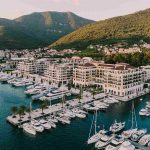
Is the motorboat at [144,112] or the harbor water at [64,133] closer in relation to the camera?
the harbor water at [64,133]

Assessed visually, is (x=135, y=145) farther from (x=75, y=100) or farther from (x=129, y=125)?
(x=75, y=100)

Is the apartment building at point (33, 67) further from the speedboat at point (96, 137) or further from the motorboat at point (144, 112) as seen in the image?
the speedboat at point (96, 137)

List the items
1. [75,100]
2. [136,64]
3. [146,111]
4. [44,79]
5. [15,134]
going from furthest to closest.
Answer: [136,64], [44,79], [75,100], [146,111], [15,134]

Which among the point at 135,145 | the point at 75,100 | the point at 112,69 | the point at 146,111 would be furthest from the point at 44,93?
the point at 135,145

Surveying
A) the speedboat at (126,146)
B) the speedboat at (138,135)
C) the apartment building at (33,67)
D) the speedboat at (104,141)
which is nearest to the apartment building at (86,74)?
the apartment building at (33,67)

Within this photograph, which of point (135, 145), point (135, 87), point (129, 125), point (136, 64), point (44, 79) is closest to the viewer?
point (135, 145)

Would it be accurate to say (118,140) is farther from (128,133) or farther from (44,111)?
(44,111)

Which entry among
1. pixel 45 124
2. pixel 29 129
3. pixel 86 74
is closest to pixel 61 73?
pixel 86 74
